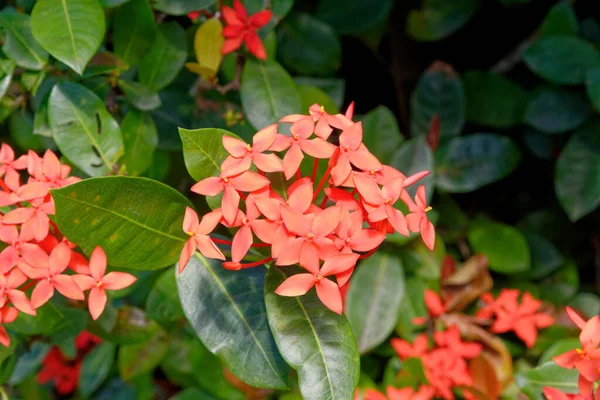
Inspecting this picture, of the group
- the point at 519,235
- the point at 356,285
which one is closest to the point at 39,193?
the point at 356,285

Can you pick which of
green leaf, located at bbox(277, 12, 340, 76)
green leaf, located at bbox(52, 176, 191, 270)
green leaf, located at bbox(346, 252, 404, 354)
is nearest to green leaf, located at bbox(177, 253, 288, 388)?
green leaf, located at bbox(52, 176, 191, 270)

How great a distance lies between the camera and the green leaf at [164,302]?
127 centimetres

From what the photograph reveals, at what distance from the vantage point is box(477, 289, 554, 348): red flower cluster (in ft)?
5.34

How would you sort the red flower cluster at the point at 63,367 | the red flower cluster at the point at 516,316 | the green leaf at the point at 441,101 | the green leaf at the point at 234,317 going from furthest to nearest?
the red flower cluster at the point at 63,367 → the green leaf at the point at 441,101 → the red flower cluster at the point at 516,316 → the green leaf at the point at 234,317

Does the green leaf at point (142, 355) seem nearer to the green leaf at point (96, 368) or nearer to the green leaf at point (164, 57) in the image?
the green leaf at point (96, 368)

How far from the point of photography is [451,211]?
1.85 meters

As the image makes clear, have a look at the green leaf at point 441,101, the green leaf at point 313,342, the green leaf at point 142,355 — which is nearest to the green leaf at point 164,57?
the green leaf at point 313,342

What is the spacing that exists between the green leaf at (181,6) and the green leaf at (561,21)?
1.00m

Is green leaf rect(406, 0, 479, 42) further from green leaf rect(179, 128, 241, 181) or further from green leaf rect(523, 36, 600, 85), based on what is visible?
green leaf rect(179, 128, 241, 181)

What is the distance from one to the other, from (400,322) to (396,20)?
92 cm

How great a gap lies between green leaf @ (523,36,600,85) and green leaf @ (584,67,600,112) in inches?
1.7

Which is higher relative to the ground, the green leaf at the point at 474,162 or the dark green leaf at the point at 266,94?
the dark green leaf at the point at 266,94

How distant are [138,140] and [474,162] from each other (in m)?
0.95

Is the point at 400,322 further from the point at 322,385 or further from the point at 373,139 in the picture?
Answer: the point at 322,385
